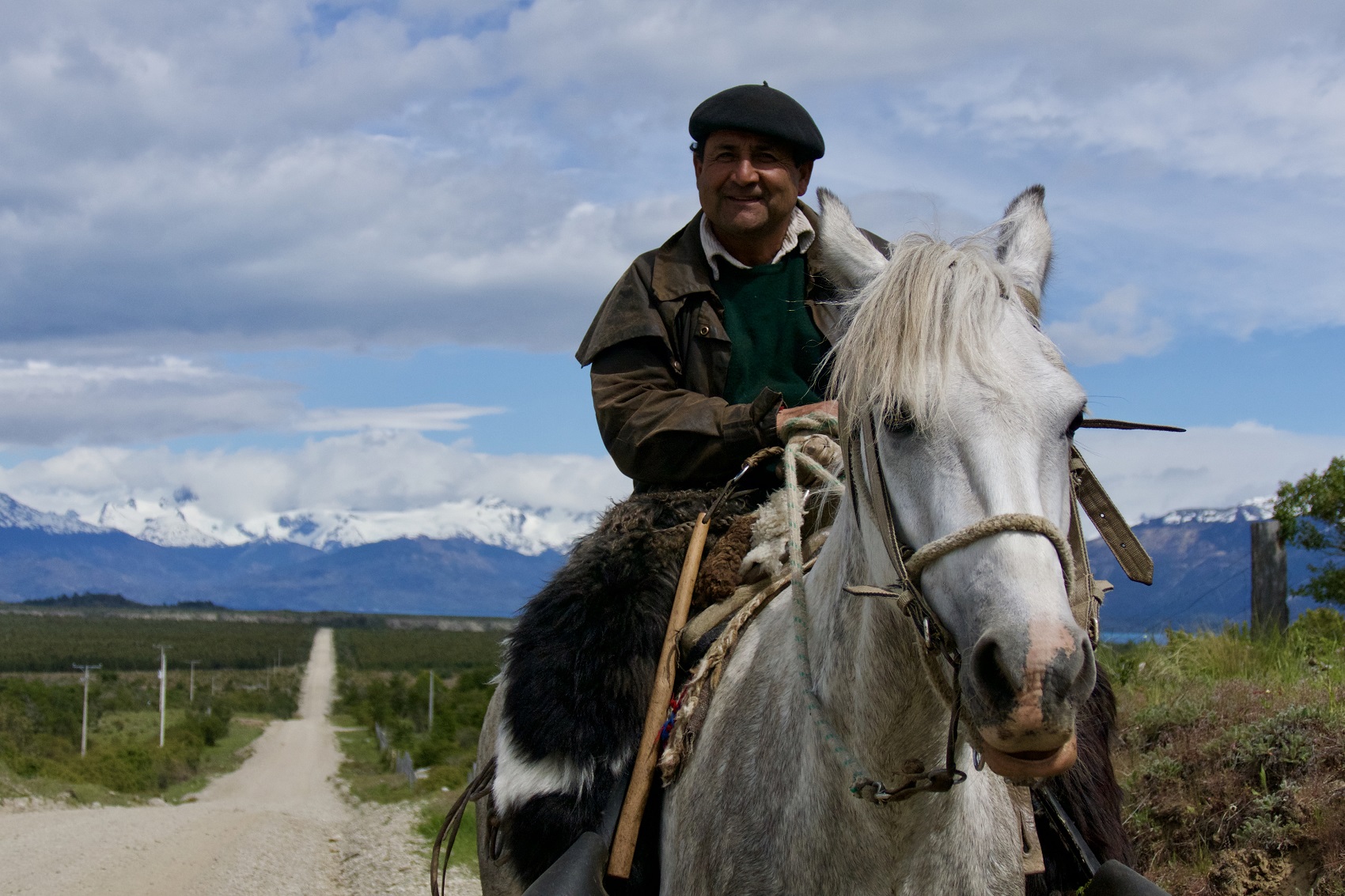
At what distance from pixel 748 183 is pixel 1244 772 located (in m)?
4.20

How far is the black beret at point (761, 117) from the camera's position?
3961 millimetres

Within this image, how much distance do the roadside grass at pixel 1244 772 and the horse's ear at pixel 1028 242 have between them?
3518 millimetres

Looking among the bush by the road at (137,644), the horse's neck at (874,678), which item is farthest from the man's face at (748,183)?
the bush by the road at (137,644)

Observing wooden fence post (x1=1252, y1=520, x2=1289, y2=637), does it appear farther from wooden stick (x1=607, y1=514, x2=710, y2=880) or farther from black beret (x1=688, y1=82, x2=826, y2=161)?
wooden stick (x1=607, y1=514, x2=710, y2=880)

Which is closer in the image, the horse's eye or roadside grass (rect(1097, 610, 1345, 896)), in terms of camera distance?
the horse's eye

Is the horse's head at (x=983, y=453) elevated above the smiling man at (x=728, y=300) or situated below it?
below

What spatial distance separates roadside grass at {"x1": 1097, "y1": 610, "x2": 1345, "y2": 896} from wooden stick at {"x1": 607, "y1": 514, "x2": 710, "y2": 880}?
3309 millimetres

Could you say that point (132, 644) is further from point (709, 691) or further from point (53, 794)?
point (709, 691)

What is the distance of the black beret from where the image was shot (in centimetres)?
396

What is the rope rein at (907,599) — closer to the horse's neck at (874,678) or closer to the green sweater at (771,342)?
the horse's neck at (874,678)

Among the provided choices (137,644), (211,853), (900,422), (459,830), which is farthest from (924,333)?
(137,644)

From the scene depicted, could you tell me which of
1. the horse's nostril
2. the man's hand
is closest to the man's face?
the man's hand

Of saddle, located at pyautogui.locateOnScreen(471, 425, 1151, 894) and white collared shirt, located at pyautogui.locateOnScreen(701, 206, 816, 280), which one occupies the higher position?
white collared shirt, located at pyautogui.locateOnScreen(701, 206, 816, 280)

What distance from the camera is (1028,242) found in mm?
2840
